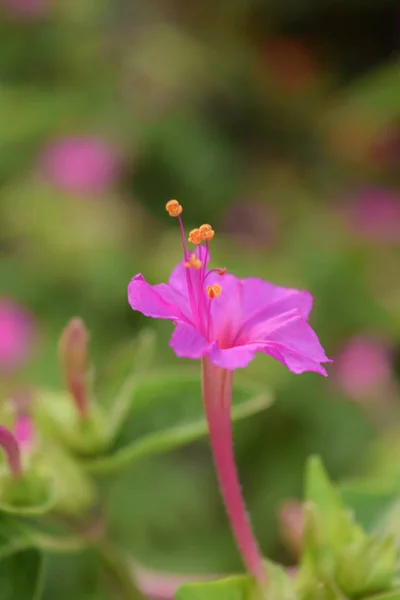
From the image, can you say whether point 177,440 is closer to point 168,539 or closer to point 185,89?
point 168,539

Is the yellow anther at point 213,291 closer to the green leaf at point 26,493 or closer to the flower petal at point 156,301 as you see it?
the flower petal at point 156,301

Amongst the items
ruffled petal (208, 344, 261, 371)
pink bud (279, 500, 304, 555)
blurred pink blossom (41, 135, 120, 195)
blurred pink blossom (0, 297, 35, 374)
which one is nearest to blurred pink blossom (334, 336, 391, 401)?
blurred pink blossom (0, 297, 35, 374)

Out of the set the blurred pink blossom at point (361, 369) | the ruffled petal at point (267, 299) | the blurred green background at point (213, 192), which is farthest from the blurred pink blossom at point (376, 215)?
the ruffled petal at point (267, 299)

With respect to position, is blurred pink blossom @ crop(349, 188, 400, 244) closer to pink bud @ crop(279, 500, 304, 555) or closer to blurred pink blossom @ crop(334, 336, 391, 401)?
blurred pink blossom @ crop(334, 336, 391, 401)

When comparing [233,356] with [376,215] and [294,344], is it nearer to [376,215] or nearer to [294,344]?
[294,344]

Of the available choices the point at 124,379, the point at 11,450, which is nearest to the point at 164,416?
the point at 124,379

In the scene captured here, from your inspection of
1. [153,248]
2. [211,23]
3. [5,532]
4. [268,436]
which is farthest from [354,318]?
[211,23]
